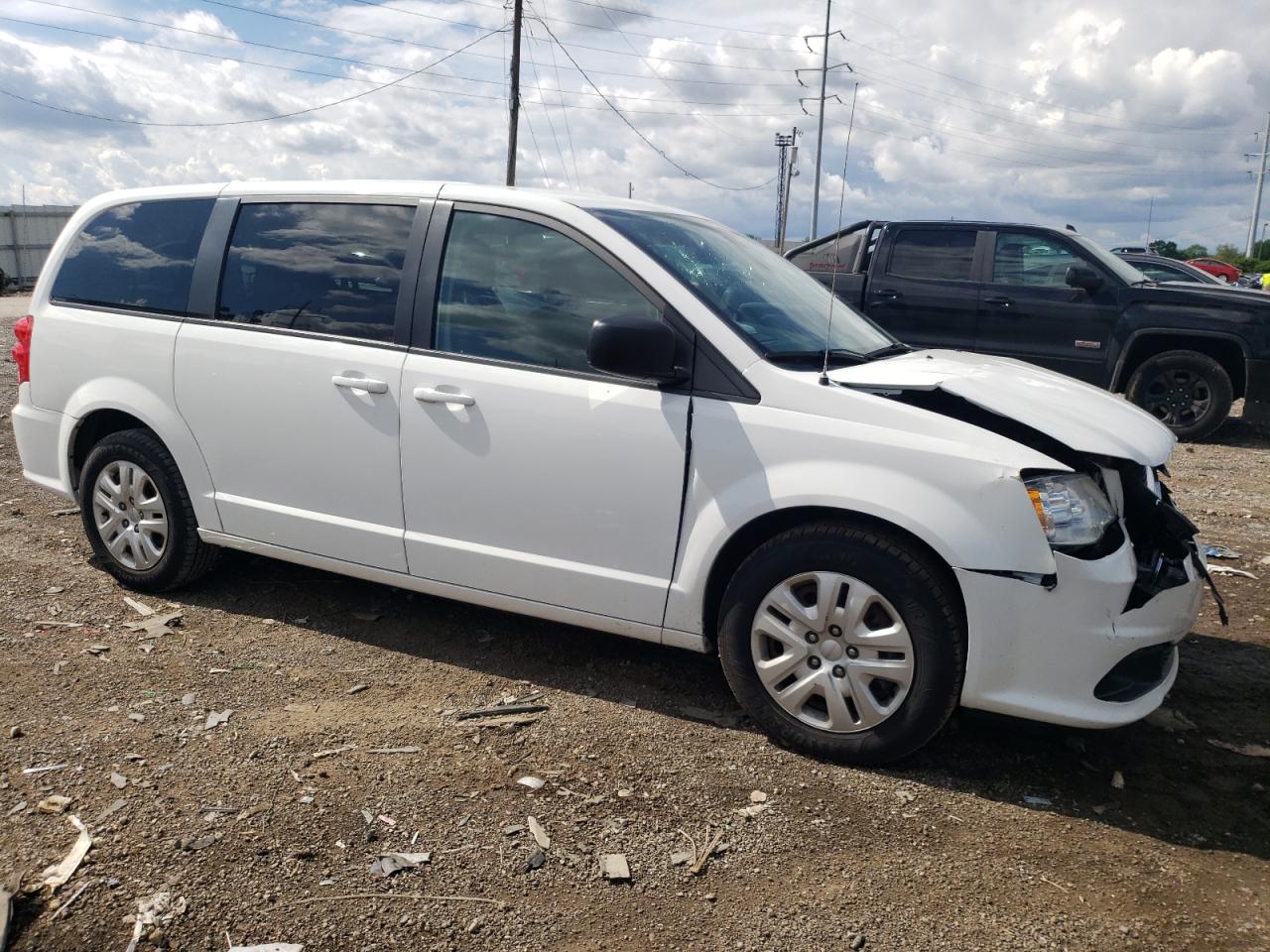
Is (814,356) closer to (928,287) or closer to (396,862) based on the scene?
(396,862)

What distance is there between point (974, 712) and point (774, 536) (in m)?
1.16

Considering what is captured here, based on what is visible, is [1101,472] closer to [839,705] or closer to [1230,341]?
[839,705]

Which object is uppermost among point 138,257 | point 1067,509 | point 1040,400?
point 138,257

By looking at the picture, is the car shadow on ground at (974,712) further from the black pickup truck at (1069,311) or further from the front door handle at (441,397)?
the black pickup truck at (1069,311)

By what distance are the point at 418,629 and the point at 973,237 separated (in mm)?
7284

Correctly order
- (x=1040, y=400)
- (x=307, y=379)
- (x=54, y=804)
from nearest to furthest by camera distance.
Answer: (x=54, y=804) < (x=1040, y=400) < (x=307, y=379)

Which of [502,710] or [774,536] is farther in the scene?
[502,710]

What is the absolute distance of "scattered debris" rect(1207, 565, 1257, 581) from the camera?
564cm

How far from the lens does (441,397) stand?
3898 mm

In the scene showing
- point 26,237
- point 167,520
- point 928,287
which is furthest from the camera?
point 26,237

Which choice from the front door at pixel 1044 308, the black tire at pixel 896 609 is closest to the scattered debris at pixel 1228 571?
the black tire at pixel 896 609

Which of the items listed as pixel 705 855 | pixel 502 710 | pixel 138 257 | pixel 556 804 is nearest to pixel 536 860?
pixel 556 804

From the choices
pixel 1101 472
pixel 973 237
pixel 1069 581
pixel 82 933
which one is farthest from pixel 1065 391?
pixel 973 237

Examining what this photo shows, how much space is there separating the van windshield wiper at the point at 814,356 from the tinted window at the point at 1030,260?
6.49 m
